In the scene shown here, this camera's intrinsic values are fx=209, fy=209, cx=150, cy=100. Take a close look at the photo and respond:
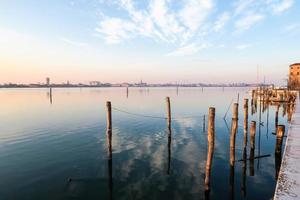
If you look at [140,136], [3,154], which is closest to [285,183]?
[140,136]

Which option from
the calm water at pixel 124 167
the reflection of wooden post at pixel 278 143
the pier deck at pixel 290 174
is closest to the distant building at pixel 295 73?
the calm water at pixel 124 167

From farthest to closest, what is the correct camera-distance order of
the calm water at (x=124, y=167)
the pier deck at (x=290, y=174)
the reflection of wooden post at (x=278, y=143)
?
the reflection of wooden post at (x=278, y=143) < the calm water at (x=124, y=167) < the pier deck at (x=290, y=174)

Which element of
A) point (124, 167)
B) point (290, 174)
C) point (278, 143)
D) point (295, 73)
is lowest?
point (124, 167)

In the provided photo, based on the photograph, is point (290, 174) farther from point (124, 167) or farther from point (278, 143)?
point (124, 167)

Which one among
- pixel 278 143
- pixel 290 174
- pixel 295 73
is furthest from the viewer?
pixel 295 73

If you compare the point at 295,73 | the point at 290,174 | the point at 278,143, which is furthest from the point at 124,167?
the point at 295,73

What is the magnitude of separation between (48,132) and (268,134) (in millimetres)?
24937

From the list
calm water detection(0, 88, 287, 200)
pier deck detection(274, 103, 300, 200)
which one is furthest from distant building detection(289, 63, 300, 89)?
pier deck detection(274, 103, 300, 200)

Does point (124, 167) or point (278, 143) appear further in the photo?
point (278, 143)

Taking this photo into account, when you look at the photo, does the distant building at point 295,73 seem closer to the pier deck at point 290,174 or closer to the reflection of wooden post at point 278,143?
the reflection of wooden post at point 278,143

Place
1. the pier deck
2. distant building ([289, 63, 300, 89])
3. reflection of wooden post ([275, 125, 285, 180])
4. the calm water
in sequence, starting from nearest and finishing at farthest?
the pier deck < the calm water < reflection of wooden post ([275, 125, 285, 180]) < distant building ([289, 63, 300, 89])

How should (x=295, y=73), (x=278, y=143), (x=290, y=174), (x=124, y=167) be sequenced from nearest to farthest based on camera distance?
(x=290, y=174), (x=124, y=167), (x=278, y=143), (x=295, y=73)

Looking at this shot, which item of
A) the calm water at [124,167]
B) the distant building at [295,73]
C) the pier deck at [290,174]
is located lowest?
the calm water at [124,167]

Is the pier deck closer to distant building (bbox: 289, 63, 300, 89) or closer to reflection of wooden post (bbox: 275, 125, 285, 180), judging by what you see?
reflection of wooden post (bbox: 275, 125, 285, 180)
